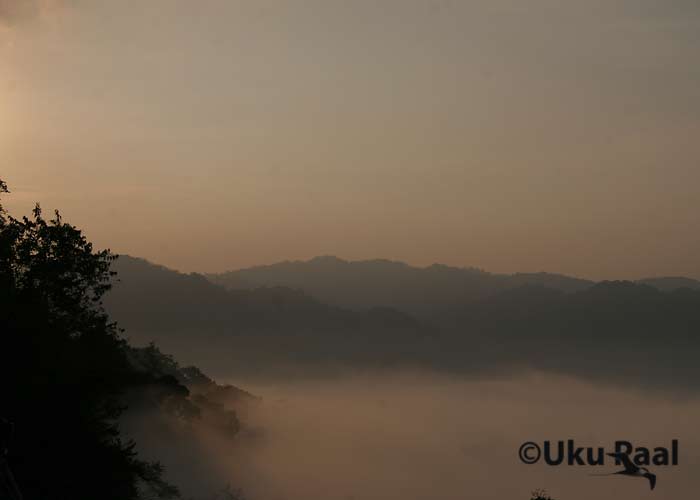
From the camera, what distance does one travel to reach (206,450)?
5236 inches

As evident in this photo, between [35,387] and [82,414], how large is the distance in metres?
3.24

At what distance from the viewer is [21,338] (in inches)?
1435

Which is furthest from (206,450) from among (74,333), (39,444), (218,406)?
(39,444)

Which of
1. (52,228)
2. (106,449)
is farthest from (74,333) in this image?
(106,449)

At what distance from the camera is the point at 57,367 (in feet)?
123

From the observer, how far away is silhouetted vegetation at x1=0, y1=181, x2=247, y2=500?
35.8 metres

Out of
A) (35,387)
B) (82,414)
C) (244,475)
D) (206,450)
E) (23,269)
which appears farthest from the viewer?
(244,475)

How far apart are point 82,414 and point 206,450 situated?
9845cm

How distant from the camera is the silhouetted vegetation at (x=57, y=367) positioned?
117ft

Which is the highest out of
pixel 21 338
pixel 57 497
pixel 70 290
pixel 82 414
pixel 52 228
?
pixel 52 228

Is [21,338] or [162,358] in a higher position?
[162,358]

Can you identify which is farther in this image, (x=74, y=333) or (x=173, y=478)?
(x=173, y=478)

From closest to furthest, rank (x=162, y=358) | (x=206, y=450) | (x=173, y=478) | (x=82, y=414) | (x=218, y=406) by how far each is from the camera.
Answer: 1. (x=82, y=414)
2. (x=173, y=478)
3. (x=162, y=358)
4. (x=206, y=450)
5. (x=218, y=406)

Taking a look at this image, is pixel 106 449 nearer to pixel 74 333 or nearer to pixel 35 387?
pixel 35 387
